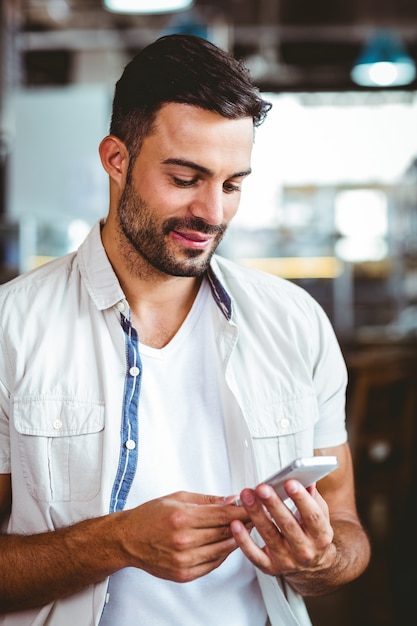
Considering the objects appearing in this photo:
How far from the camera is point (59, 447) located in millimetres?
1420

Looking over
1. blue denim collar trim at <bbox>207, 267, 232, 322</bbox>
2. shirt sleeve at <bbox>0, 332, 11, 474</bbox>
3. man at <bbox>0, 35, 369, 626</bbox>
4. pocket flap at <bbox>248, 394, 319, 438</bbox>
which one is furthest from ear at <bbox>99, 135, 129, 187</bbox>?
pocket flap at <bbox>248, 394, 319, 438</bbox>

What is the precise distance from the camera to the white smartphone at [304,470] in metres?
1.08

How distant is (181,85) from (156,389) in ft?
1.91

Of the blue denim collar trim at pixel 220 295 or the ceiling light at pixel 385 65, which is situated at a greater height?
the ceiling light at pixel 385 65

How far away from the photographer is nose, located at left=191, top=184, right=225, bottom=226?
1454 millimetres

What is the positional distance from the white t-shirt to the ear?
0.34 meters

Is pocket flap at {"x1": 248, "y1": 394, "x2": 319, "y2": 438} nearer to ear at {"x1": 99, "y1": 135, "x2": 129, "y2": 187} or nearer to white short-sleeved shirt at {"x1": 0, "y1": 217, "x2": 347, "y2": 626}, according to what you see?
white short-sleeved shirt at {"x1": 0, "y1": 217, "x2": 347, "y2": 626}

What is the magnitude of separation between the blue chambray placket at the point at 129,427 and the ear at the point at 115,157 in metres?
0.33

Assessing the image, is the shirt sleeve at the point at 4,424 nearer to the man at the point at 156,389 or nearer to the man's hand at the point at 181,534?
the man at the point at 156,389

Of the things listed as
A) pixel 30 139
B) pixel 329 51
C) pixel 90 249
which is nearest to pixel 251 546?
pixel 90 249

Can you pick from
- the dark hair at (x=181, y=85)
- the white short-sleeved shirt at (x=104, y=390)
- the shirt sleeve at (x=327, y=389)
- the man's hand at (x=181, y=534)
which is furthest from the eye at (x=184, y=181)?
the man's hand at (x=181, y=534)

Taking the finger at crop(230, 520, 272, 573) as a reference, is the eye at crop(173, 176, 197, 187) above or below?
above

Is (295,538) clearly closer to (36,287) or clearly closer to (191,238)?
(191,238)

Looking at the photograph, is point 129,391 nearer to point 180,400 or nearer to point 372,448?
point 180,400
